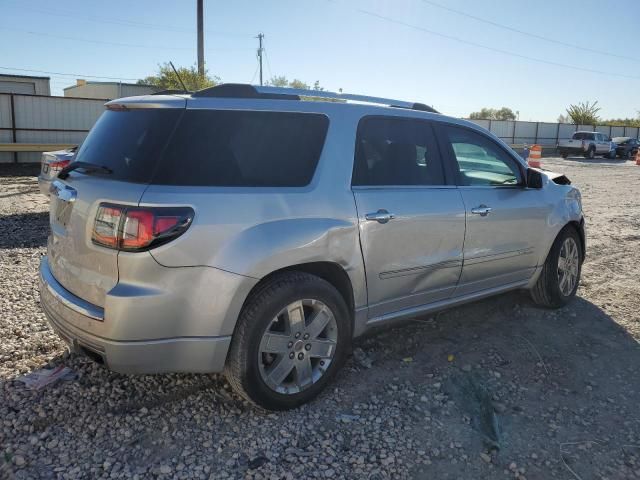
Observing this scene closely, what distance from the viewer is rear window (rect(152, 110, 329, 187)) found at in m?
2.84

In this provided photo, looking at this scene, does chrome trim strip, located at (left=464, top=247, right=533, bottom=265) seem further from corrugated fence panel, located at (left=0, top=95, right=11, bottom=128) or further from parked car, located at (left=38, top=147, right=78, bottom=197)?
corrugated fence panel, located at (left=0, top=95, right=11, bottom=128)

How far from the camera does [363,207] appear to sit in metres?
3.38

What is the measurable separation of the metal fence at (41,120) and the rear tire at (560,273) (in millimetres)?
16834

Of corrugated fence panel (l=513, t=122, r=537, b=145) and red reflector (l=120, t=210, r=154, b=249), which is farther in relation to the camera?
corrugated fence panel (l=513, t=122, r=537, b=145)

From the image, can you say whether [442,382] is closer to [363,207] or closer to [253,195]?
[363,207]

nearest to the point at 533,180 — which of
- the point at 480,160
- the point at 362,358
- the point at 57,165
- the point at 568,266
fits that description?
the point at 480,160

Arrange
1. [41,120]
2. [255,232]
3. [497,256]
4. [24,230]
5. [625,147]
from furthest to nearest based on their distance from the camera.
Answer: [625,147]
[41,120]
[24,230]
[497,256]
[255,232]

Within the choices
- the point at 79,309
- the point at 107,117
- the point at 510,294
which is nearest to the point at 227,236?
the point at 79,309

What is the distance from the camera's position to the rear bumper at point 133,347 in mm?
2740

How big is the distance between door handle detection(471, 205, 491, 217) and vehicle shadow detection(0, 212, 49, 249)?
5337 mm

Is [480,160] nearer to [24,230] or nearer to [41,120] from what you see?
[24,230]

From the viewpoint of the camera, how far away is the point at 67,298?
2.98 m

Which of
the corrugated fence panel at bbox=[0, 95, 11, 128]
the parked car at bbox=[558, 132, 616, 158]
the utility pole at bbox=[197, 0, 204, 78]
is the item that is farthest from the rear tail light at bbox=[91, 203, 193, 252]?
the parked car at bbox=[558, 132, 616, 158]

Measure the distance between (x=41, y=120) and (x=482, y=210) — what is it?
17.2m
